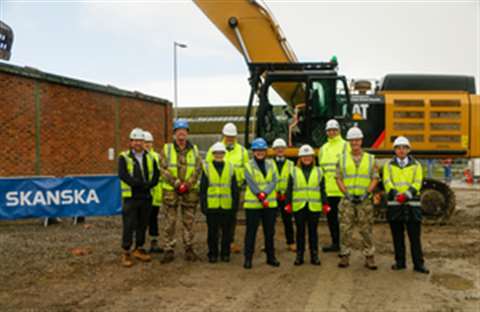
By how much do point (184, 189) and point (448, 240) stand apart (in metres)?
5.56

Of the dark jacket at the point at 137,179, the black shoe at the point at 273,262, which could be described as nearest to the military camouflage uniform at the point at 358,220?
the black shoe at the point at 273,262

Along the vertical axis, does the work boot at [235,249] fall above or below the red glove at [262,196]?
below

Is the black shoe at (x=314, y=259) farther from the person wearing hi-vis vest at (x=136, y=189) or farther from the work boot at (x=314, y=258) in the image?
the person wearing hi-vis vest at (x=136, y=189)

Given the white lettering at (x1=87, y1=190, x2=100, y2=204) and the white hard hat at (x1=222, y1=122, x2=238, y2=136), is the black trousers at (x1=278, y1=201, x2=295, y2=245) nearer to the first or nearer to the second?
the white hard hat at (x1=222, y1=122, x2=238, y2=136)

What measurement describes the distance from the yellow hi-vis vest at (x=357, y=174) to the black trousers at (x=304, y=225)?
2.26 ft

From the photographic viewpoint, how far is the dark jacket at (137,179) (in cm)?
734

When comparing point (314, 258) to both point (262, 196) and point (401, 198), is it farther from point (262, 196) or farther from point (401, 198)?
point (401, 198)

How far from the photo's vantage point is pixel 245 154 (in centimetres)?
807

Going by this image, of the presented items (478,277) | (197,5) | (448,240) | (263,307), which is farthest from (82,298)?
(197,5)

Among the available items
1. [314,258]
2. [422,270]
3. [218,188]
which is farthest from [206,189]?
[422,270]

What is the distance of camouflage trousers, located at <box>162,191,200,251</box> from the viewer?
297 inches

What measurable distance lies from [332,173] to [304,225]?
4.02ft

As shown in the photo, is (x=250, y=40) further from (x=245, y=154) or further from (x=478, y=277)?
(x=478, y=277)

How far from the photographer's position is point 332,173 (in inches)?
321
